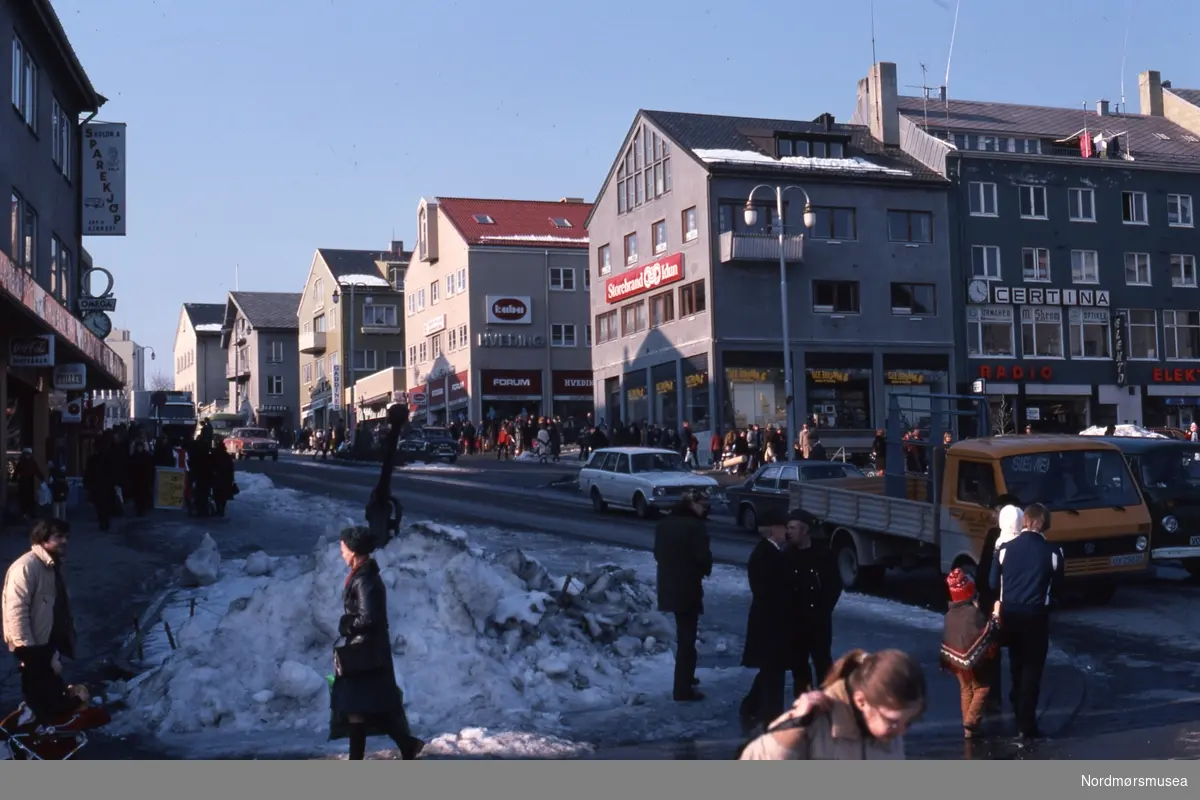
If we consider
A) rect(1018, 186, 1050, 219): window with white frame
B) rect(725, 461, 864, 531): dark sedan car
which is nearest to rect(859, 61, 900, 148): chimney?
rect(1018, 186, 1050, 219): window with white frame

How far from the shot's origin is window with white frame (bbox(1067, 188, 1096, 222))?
5459cm

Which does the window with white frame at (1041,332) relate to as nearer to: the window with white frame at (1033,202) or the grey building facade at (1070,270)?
the grey building facade at (1070,270)

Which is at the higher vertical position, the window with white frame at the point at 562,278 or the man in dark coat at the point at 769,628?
the window with white frame at the point at 562,278

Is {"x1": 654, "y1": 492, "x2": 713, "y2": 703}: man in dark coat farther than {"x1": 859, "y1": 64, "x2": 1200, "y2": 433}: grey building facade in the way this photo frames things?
No

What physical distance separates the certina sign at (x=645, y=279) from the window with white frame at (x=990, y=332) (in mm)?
11468

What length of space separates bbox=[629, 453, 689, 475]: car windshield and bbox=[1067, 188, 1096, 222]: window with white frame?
30.9m

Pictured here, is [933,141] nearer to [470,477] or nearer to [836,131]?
[836,131]

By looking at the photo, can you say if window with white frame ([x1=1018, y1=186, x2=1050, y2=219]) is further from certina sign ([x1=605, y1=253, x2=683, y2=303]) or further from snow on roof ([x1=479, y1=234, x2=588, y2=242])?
snow on roof ([x1=479, y1=234, x2=588, y2=242])

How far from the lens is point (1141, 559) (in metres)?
15.3

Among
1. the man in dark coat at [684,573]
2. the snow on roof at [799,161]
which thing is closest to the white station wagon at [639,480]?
the man in dark coat at [684,573]

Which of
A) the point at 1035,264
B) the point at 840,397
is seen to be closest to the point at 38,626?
the point at 840,397

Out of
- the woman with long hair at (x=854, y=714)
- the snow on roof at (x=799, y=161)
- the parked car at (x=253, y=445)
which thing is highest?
the snow on roof at (x=799, y=161)

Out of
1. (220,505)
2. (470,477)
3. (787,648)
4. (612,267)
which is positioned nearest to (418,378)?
(612,267)

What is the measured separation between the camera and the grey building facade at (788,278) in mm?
49625
